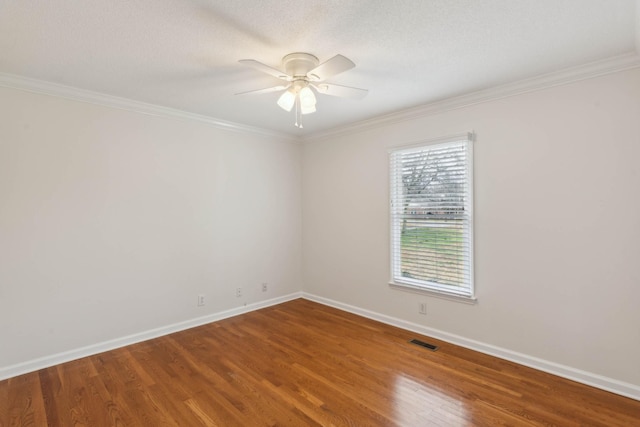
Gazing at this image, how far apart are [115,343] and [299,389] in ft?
6.71

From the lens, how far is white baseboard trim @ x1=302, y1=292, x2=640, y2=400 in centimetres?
238

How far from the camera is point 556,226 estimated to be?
105 inches

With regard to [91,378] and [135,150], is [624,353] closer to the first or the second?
[91,378]

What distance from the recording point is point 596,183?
249cm

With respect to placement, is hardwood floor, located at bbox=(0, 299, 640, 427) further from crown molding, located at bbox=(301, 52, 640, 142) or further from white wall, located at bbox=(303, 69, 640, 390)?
crown molding, located at bbox=(301, 52, 640, 142)

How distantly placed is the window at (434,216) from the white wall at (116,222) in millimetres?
1890

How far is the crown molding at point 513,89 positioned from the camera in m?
2.40

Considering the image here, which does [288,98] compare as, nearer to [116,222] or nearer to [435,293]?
[116,222]

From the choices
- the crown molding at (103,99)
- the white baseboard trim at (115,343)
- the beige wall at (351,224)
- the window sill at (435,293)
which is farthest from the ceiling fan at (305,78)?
the white baseboard trim at (115,343)

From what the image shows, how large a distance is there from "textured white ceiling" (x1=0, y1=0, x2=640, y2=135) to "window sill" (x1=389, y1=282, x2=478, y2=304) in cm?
203

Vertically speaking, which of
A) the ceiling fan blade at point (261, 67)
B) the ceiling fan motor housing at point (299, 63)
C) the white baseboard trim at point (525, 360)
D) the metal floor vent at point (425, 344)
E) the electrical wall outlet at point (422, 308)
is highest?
the ceiling fan motor housing at point (299, 63)

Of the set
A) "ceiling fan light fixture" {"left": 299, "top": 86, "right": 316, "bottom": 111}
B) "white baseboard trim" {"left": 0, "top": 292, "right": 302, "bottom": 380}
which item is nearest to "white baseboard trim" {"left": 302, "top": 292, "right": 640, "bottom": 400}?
"white baseboard trim" {"left": 0, "top": 292, "right": 302, "bottom": 380}

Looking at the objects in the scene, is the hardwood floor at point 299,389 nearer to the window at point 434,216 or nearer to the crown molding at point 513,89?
the window at point 434,216

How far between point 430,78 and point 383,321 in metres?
2.74
